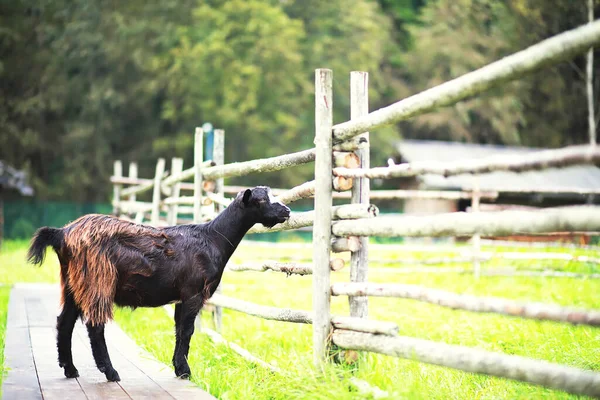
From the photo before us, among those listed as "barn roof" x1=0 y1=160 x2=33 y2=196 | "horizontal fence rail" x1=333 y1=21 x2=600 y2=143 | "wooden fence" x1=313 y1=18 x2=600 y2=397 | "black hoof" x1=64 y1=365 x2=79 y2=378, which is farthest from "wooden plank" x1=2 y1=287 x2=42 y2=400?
"barn roof" x1=0 y1=160 x2=33 y2=196

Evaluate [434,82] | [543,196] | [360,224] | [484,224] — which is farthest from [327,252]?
[434,82]

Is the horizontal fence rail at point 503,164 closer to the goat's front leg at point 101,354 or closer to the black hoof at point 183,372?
the black hoof at point 183,372

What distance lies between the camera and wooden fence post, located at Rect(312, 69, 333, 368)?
486 cm

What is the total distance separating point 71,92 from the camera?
34.7 m

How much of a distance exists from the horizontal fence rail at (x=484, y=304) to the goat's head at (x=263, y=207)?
1034mm

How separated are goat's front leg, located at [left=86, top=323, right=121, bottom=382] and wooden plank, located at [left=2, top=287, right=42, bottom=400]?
1.39 feet

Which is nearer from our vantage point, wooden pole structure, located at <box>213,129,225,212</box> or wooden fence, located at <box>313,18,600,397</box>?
wooden fence, located at <box>313,18,600,397</box>

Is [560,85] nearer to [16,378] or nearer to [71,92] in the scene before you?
[71,92]

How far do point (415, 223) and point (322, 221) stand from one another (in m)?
0.83

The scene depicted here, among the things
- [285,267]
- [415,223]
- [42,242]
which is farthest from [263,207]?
[415,223]

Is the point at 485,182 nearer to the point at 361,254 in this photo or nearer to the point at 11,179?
the point at 11,179

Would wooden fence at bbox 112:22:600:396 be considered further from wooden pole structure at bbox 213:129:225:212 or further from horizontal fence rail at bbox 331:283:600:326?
wooden pole structure at bbox 213:129:225:212

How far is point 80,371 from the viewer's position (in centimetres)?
574

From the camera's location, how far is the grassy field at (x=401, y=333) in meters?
4.77
